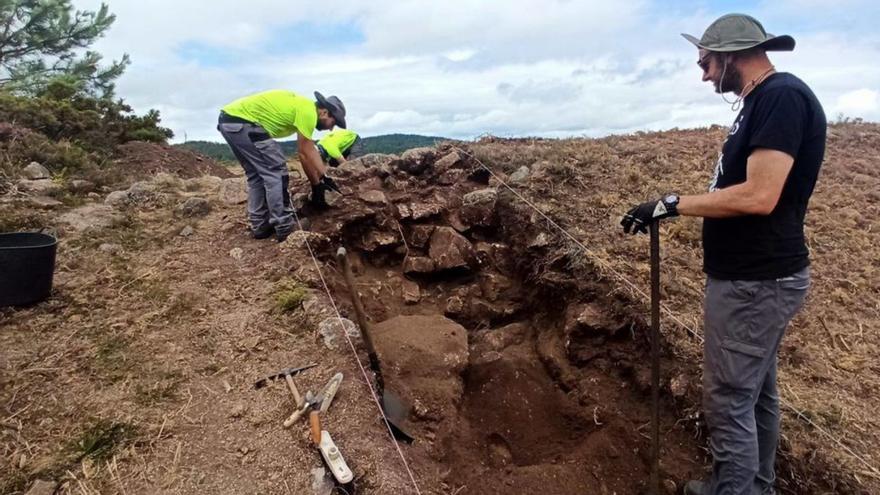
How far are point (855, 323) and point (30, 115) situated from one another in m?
11.7

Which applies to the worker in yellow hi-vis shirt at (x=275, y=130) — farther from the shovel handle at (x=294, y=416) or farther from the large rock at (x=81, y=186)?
the large rock at (x=81, y=186)

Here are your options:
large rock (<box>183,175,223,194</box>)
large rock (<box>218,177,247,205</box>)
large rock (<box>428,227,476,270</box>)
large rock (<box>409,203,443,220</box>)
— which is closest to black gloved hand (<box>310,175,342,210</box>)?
large rock (<box>409,203,443,220</box>)

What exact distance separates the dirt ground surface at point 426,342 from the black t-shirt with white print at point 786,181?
1.37 metres

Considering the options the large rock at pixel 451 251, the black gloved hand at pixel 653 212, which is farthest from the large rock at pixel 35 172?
the black gloved hand at pixel 653 212

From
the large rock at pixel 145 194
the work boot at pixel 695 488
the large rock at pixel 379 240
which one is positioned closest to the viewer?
the work boot at pixel 695 488

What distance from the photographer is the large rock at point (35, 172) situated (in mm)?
7203

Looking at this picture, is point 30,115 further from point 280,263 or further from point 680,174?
point 680,174

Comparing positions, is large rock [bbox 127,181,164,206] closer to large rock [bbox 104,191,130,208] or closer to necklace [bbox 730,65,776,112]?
large rock [bbox 104,191,130,208]

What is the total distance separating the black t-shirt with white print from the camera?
7.48 ft

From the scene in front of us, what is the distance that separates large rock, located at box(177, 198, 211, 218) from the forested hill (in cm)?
119

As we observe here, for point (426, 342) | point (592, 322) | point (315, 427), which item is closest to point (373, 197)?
point (426, 342)

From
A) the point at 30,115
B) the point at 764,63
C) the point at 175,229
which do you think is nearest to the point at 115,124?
the point at 30,115

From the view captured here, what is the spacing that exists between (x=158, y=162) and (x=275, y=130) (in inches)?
228

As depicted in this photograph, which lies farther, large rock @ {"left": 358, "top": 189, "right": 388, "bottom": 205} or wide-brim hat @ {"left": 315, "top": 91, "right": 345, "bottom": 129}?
large rock @ {"left": 358, "top": 189, "right": 388, "bottom": 205}
